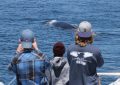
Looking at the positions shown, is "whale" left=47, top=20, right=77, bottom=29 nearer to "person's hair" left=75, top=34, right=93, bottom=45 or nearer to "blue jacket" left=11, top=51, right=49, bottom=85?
"person's hair" left=75, top=34, right=93, bottom=45

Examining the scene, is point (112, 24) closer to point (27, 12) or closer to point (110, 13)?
point (110, 13)

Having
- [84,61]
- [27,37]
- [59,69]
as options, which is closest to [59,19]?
[59,69]

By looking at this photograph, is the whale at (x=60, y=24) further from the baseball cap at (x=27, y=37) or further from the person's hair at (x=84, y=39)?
the baseball cap at (x=27, y=37)

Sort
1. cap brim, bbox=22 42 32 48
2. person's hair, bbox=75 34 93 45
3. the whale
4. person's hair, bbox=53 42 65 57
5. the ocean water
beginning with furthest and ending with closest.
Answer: the whale < the ocean water < person's hair, bbox=53 42 65 57 < person's hair, bbox=75 34 93 45 < cap brim, bbox=22 42 32 48

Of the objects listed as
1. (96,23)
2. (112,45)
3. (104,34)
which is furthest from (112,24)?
(112,45)

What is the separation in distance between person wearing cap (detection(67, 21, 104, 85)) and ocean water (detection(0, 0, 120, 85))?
13.2 metres

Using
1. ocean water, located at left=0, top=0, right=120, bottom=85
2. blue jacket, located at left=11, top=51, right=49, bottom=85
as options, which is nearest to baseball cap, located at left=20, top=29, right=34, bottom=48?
blue jacket, located at left=11, top=51, right=49, bottom=85

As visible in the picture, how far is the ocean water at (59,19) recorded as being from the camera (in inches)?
1196

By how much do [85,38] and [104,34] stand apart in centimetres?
2820

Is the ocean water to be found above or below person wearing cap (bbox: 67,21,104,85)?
below

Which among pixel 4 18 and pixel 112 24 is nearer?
pixel 112 24

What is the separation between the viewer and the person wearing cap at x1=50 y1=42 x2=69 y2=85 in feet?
34.8

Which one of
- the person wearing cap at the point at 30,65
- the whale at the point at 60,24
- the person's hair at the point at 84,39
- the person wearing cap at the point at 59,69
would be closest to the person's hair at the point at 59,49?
the person wearing cap at the point at 59,69

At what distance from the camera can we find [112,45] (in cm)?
3406
